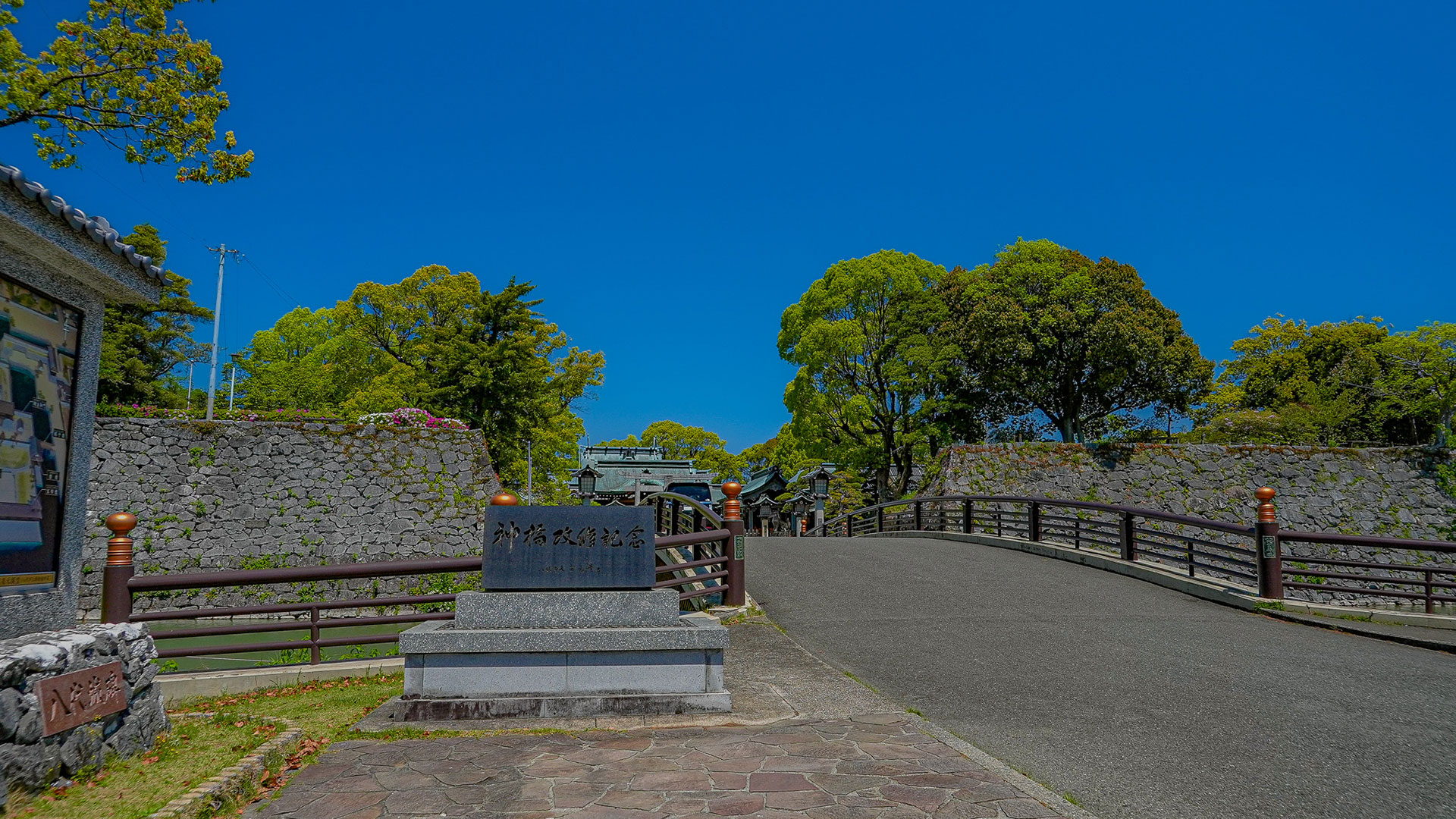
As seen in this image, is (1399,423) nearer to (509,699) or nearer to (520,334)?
(520,334)

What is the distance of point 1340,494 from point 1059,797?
905 inches

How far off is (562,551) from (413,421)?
16064 millimetres

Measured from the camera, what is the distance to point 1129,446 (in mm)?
23172

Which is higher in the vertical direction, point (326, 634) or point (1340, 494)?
point (1340, 494)

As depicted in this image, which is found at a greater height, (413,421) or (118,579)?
(413,421)

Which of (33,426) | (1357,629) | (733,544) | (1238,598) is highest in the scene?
(33,426)

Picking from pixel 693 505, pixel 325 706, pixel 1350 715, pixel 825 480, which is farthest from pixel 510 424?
pixel 1350 715

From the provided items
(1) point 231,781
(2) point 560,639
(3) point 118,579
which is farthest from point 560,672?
(3) point 118,579

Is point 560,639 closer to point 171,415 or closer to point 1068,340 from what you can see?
point 171,415

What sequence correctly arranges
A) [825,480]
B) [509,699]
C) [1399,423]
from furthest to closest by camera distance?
[1399,423], [825,480], [509,699]

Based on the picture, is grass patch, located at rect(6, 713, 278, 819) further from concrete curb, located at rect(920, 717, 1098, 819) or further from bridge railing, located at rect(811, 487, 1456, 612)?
bridge railing, located at rect(811, 487, 1456, 612)

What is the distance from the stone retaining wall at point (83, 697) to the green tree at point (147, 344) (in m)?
28.0

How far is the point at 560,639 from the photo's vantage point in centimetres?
594

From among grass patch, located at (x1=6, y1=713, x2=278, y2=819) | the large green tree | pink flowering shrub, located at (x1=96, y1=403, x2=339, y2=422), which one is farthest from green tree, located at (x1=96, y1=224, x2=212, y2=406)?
grass patch, located at (x1=6, y1=713, x2=278, y2=819)
